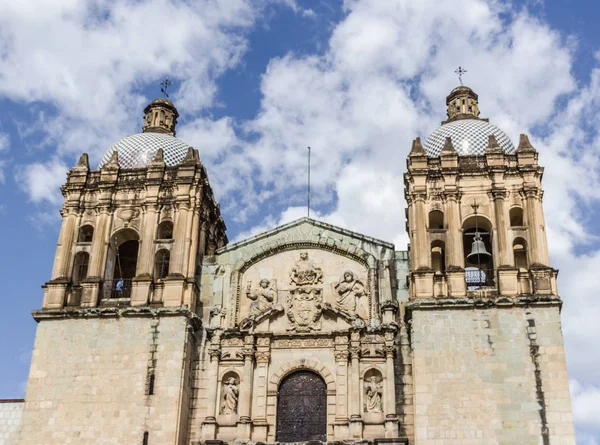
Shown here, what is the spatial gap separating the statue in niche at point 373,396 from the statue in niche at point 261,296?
3692mm

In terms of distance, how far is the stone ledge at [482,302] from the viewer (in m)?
22.5

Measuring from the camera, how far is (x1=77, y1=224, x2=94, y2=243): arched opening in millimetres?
26000

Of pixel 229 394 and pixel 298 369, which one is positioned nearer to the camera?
pixel 229 394

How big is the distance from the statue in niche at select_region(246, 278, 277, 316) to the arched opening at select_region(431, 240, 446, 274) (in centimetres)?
482

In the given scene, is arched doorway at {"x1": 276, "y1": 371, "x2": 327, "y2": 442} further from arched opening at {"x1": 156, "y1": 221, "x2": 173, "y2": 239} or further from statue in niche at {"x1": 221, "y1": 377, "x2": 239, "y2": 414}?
arched opening at {"x1": 156, "y1": 221, "x2": 173, "y2": 239}

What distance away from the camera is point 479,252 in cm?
2375

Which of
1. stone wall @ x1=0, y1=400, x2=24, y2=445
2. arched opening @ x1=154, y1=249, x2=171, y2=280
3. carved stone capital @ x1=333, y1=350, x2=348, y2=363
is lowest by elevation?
stone wall @ x1=0, y1=400, x2=24, y2=445

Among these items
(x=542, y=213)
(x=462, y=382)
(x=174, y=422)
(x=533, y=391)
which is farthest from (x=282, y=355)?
(x=542, y=213)

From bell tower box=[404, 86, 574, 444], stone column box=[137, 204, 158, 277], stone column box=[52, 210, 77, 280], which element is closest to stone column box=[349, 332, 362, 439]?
bell tower box=[404, 86, 574, 444]

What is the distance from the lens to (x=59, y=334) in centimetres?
2380

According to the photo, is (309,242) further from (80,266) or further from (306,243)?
(80,266)

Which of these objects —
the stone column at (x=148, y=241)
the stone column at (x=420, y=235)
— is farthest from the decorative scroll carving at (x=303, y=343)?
the stone column at (x=148, y=241)

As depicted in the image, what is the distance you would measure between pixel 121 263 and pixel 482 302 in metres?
12.3

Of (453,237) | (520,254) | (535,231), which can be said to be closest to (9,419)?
(453,237)
